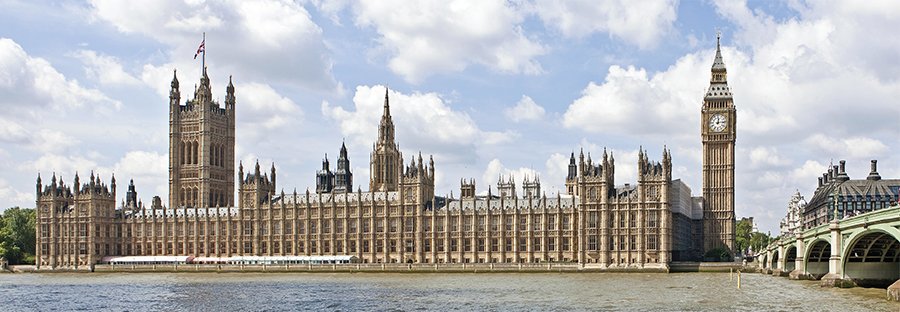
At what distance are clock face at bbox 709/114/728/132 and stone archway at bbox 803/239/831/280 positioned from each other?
187 ft

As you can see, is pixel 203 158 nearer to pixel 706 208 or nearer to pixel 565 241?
pixel 565 241

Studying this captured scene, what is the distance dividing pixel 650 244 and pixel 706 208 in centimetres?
2459

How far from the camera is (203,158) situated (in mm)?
187500

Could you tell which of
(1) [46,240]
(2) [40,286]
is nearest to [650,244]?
(2) [40,286]

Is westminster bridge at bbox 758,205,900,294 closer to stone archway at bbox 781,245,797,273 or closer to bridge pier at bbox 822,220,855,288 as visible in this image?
bridge pier at bbox 822,220,855,288

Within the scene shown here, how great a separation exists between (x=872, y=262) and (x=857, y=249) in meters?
1.96

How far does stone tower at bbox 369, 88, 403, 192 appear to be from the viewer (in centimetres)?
17638

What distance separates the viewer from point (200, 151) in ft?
619

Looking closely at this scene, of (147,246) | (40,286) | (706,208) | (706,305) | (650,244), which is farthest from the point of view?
(147,246)

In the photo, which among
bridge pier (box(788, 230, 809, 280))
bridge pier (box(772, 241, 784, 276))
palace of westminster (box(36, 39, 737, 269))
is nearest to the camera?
bridge pier (box(788, 230, 809, 280))

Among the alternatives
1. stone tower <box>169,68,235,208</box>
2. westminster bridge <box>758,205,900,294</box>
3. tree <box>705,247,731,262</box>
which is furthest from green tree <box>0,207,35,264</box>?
westminster bridge <box>758,205,900,294</box>

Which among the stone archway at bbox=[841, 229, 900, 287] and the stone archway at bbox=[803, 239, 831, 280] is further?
the stone archway at bbox=[803, 239, 831, 280]

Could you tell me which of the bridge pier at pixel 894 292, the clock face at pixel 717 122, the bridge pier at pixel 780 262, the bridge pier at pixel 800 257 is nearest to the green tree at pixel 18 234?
the clock face at pixel 717 122

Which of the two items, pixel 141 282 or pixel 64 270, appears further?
pixel 64 270
